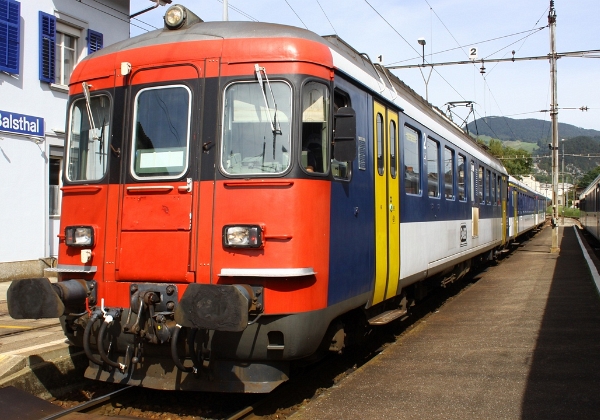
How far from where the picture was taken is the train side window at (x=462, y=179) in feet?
35.8

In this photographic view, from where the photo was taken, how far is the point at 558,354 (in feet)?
22.5

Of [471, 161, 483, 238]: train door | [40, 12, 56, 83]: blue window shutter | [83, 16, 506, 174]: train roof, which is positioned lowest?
[471, 161, 483, 238]: train door

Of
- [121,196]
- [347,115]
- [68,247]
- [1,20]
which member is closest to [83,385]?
[68,247]

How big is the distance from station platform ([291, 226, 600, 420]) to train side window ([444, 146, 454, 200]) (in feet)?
6.07

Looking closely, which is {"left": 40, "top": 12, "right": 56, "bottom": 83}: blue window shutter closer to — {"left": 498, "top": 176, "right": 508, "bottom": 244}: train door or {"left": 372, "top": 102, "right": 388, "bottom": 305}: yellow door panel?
{"left": 372, "top": 102, "right": 388, "bottom": 305}: yellow door panel

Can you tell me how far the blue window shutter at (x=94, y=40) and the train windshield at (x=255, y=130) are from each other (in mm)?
10569

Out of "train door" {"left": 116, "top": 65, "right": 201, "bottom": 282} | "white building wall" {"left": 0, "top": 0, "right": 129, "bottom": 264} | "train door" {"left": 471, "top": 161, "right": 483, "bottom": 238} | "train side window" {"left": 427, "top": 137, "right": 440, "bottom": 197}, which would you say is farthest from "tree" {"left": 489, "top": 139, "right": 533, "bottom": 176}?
"train door" {"left": 116, "top": 65, "right": 201, "bottom": 282}

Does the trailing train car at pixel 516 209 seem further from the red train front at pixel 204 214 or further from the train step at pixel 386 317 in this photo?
the red train front at pixel 204 214

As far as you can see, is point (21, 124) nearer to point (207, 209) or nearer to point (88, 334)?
point (88, 334)

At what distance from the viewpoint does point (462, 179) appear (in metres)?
11.2

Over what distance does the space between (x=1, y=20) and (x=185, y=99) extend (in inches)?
367

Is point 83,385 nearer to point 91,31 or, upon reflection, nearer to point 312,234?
point 312,234

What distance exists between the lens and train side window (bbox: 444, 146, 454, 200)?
977 cm

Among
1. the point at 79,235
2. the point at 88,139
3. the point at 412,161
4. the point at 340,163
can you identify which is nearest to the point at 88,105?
the point at 88,139
